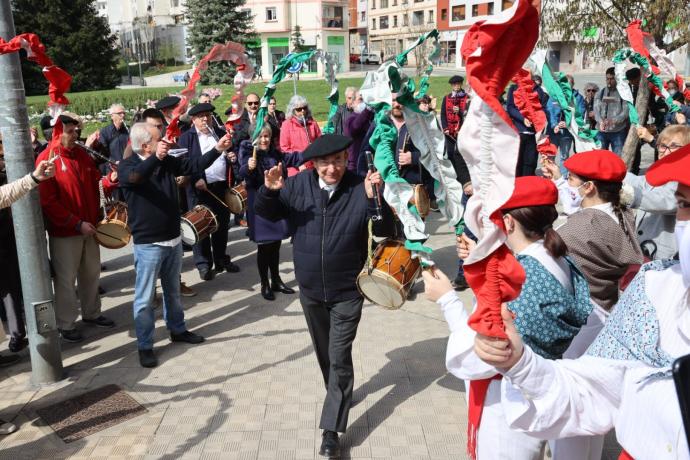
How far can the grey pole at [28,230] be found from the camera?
15.3 feet

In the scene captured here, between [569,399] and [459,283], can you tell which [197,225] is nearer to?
[459,283]

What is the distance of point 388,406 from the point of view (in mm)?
4680

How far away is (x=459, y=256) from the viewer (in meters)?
2.41

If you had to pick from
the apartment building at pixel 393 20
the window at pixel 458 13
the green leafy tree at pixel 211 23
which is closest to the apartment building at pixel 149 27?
the green leafy tree at pixel 211 23

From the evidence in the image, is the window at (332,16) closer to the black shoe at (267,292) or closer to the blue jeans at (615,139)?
the blue jeans at (615,139)

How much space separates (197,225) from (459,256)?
16.5 feet

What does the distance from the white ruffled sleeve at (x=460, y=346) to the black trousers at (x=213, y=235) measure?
5840 millimetres

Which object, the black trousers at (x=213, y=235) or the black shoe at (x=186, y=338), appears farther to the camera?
the black trousers at (x=213, y=235)

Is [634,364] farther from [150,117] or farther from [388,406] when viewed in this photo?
[150,117]

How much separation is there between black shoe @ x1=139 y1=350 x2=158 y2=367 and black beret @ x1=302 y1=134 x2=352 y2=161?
273cm

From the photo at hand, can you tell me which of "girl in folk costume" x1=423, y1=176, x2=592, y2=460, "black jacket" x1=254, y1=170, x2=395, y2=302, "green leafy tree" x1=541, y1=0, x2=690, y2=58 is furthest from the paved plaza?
"green leafy tree" x1=541, y1=0, x2=690, y2=58

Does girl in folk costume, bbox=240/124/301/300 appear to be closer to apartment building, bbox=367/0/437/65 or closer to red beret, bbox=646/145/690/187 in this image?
red beret, bbox=646/145/690/187

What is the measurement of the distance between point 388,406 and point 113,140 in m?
6.30

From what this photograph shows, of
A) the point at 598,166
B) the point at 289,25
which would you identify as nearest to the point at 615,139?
the point at 598,166
